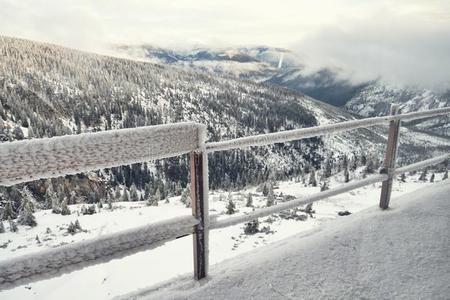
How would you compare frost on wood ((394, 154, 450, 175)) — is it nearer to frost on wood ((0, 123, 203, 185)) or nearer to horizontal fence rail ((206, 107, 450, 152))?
horizontal fence rail ((206, 107, 450, 152))

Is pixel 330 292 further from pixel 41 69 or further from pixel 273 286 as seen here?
pixel 41 69

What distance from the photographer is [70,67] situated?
7377 inches

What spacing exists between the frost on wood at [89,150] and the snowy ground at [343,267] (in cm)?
120

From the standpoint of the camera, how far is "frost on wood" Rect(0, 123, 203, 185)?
2.10 meters

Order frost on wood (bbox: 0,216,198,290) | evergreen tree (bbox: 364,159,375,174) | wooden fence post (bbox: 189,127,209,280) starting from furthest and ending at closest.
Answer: evergreen tree (bbox: 364,159,375,174), wooden fence post (bbox: 189,127,209,280), frost on wood (bbox: 0,216,198,290)

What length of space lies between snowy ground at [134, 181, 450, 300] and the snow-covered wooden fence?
0.33 m

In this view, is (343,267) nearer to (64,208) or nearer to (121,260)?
(121,260)

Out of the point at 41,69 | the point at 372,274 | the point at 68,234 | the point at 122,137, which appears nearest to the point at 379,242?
the point at 372,274

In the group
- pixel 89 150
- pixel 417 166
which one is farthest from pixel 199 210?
pixel 417 166

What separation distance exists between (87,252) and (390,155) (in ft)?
13.1

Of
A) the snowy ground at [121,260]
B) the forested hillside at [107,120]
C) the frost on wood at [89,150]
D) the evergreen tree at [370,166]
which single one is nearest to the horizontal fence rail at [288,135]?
the frost on wood at [89,150]

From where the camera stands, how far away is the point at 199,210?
308 centimetres

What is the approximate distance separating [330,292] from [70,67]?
204m

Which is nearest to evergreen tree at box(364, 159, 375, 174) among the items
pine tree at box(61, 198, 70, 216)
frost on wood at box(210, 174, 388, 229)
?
pine tree at box(61, 198, 70, 216)
